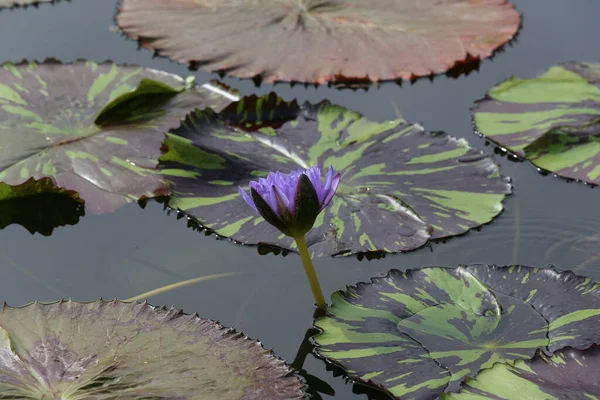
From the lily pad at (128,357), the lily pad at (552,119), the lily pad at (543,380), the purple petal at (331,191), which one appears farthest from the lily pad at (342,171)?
the lily pad at (543,380)

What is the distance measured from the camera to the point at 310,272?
1.94m

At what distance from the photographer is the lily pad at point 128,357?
1652 mm

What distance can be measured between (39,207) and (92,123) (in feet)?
1.19

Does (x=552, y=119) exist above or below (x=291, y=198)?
below

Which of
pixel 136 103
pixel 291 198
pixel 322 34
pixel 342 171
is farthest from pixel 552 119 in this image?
pixel 136 103

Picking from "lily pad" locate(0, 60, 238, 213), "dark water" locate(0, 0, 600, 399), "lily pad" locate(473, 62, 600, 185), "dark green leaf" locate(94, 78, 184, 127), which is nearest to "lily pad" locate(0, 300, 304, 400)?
"dark water" locate(0, 0, 600, 399)

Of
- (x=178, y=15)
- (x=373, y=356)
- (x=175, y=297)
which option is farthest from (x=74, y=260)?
(x=178, y=15)

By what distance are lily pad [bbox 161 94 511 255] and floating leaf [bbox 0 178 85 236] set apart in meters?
0.30

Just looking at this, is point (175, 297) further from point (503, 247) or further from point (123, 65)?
point (123, 65)

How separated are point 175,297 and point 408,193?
2.37 ft

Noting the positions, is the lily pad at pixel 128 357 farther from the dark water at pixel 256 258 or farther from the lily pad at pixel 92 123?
the lily pad at pixel 92 123

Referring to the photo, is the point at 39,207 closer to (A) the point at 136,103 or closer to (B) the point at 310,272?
(A) the point at 136,103

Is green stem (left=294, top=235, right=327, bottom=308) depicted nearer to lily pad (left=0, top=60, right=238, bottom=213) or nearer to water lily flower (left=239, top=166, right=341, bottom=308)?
water lily flower (left=239, top=166, right=341, bottom=308)

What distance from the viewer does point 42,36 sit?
3.29 m
